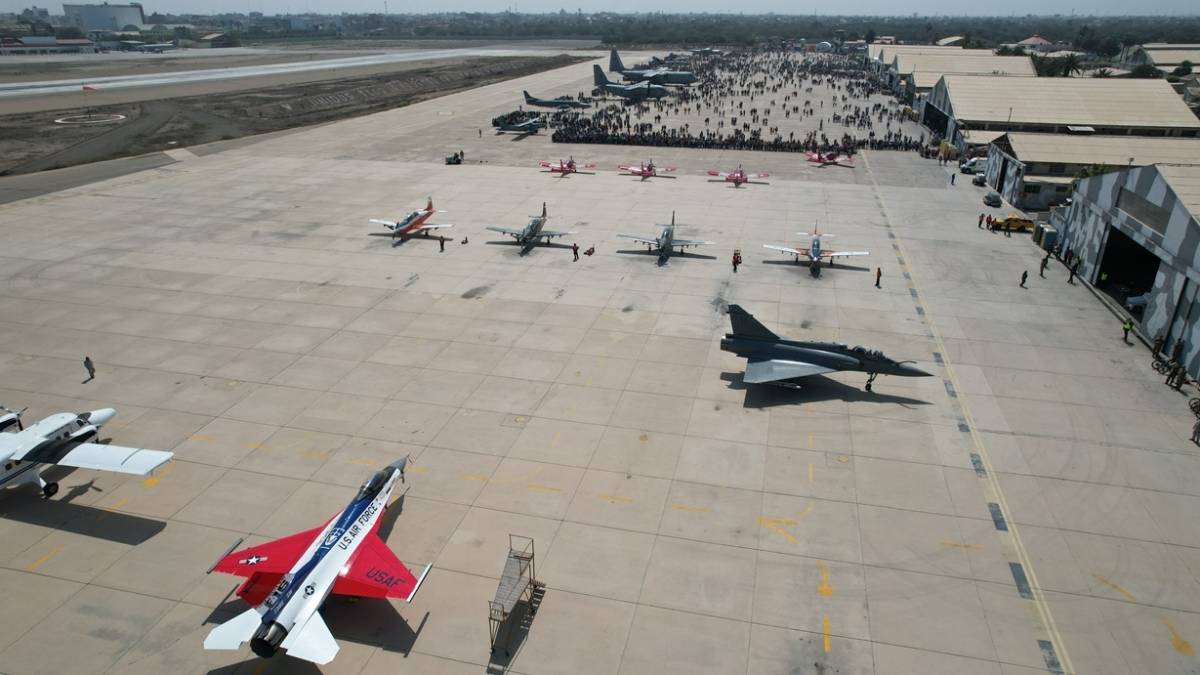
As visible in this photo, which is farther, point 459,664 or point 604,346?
point 604,346

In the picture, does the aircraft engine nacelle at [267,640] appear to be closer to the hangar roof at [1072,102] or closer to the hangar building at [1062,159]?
the hangar building at [1062,159]

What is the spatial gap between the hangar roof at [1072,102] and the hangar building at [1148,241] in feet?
130

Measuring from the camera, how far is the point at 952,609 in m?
19.2

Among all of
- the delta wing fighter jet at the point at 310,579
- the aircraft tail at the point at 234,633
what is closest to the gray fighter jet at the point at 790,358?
the delta wing fighter jet at the point at 310,579

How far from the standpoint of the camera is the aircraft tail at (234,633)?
1584cm

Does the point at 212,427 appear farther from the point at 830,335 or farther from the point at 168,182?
the point at 168,182

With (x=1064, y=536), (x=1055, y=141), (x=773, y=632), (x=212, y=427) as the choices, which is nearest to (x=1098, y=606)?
(x=1064, y=536)

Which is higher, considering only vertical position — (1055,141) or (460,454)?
(1055,141)

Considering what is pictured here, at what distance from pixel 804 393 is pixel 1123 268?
93.1 ft

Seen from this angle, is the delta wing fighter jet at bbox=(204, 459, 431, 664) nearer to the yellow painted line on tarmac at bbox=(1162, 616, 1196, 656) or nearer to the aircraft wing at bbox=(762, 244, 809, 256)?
the yellow painted line on tarmac at bbox=(1162, 616, 1196, 656)

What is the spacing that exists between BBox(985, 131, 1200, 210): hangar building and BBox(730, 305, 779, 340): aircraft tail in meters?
44.6

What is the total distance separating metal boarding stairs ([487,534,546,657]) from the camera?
18.0 m

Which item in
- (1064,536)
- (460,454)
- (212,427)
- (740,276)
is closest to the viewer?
(1064,536)

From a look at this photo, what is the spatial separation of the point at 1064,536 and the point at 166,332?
4136 centimetres
